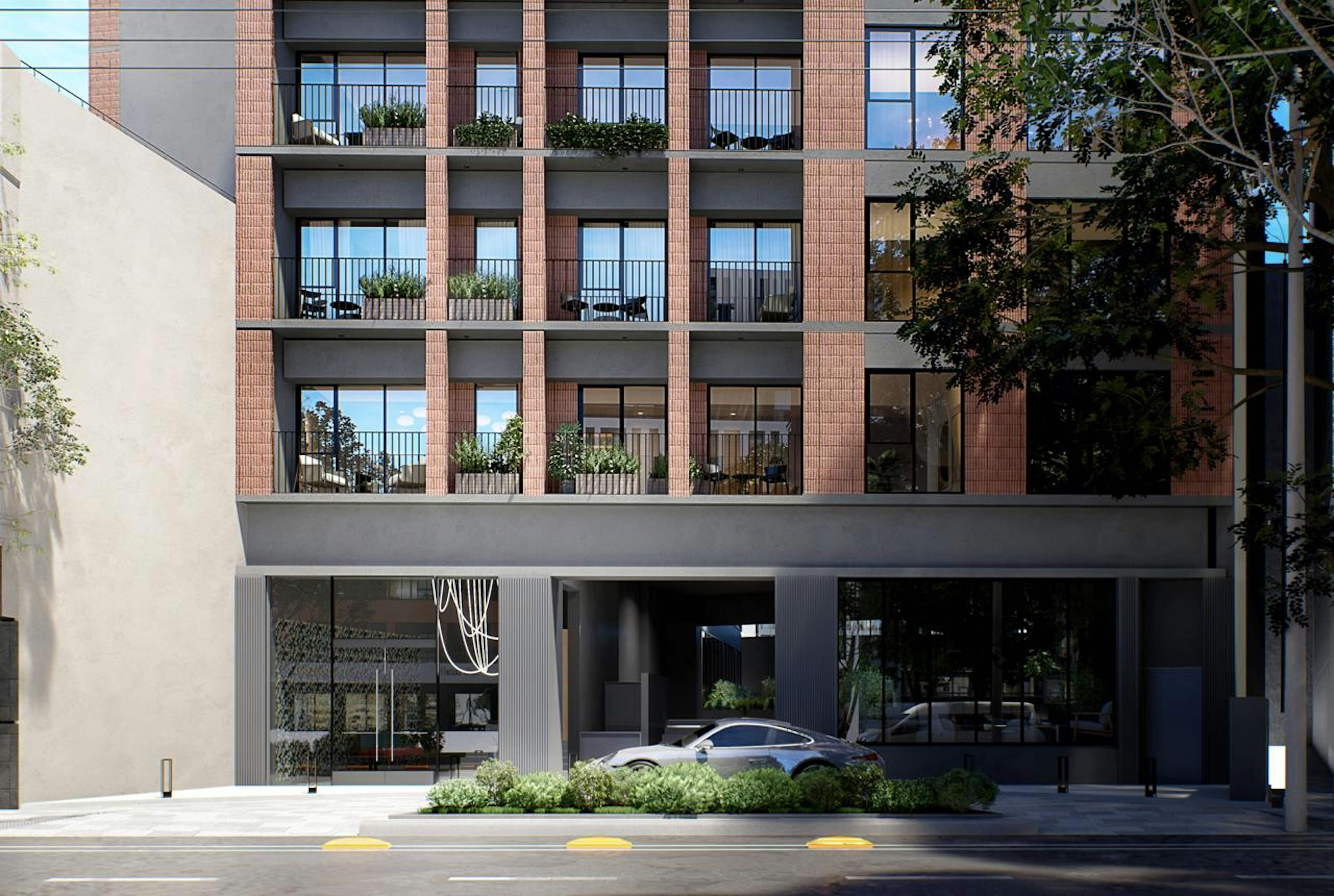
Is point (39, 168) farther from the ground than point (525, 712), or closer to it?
farther from the ground

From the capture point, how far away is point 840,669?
2797 centimetres

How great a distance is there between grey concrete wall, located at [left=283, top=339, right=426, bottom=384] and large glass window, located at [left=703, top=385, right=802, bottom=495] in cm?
647

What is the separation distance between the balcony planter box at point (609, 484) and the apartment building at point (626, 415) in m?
0.13

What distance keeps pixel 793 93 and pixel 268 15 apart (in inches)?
444

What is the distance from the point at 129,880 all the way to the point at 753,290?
17781 millimetres

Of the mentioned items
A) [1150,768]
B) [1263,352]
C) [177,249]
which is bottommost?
[1150,768]

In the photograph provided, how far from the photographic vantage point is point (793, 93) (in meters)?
29.9

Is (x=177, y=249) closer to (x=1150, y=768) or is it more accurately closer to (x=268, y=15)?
(x=268, y=15)

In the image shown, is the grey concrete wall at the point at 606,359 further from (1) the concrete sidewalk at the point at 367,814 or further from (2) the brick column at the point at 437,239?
(1) the concrete sidewalk at the point at 367,814

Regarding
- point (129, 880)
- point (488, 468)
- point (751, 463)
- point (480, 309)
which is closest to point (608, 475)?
point (488, 468)

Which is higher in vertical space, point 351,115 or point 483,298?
point 351,115

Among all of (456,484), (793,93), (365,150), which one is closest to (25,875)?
(456,484)

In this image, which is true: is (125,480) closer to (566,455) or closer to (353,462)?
(353,462)

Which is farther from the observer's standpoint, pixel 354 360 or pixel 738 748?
pixel 354 360
